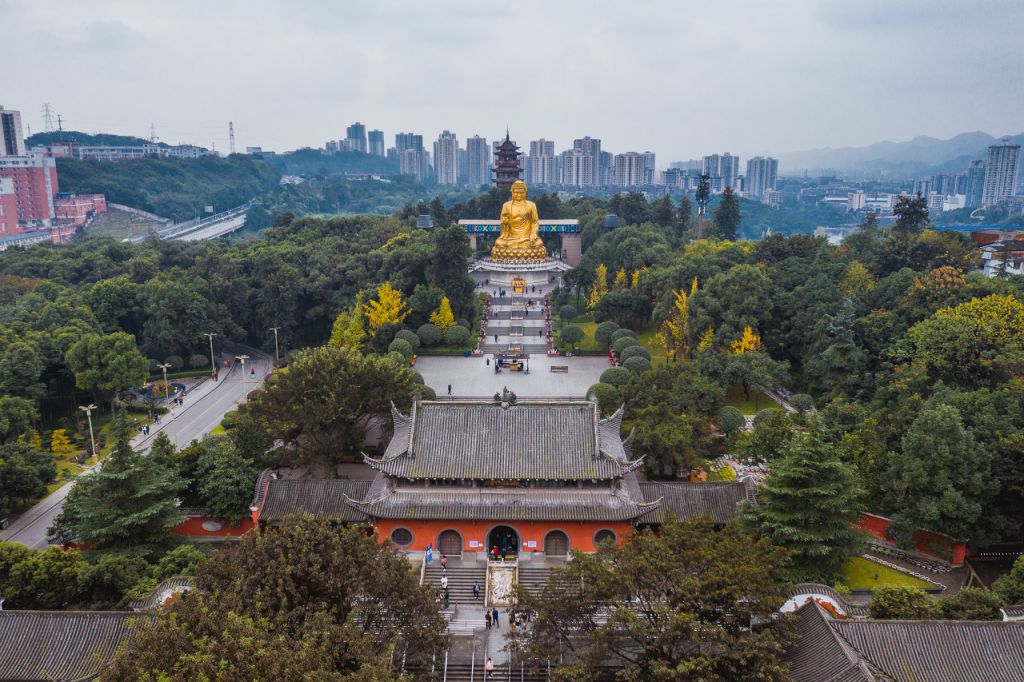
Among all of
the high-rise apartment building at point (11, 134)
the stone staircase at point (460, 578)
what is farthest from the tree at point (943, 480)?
the high-rise apartment building at point (11, 134)

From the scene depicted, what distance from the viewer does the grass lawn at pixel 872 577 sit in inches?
903

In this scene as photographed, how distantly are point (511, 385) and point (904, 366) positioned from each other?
18005mm

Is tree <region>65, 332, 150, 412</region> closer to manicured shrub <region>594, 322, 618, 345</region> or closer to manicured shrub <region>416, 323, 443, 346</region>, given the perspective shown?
manicured shrub <region>416, 323, 443, 346</region>

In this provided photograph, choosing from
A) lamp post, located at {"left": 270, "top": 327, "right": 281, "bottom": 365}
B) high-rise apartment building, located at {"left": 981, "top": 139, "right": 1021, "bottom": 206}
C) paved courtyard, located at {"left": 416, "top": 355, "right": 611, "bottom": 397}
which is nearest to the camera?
paved courtyard, located at {"left": 416, "top": 355, "right": 611, "bottom": 397}

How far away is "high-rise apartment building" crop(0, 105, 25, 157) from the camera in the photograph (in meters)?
104

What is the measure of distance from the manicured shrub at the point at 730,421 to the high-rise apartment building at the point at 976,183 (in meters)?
163

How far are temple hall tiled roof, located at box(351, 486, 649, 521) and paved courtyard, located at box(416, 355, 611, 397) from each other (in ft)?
50.2

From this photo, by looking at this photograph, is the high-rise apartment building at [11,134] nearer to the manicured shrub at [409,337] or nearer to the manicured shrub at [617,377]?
the manicured shrub at [409,337]

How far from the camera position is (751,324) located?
3906cm

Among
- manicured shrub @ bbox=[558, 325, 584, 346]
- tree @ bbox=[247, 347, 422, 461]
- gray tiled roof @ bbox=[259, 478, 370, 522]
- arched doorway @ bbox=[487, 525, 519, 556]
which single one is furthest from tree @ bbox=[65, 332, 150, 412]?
arched doorway @ bbox=[487, 525, 519, 556]

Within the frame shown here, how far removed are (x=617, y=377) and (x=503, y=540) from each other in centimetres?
1440

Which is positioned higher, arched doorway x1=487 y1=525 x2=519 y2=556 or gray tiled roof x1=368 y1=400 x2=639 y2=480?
gray tiled roof x1=368 y1=400 x2=639 y2=480

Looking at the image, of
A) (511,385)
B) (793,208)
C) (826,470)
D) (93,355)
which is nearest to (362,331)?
(511,385)

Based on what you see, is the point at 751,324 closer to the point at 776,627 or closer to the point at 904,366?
the point at 904,366
